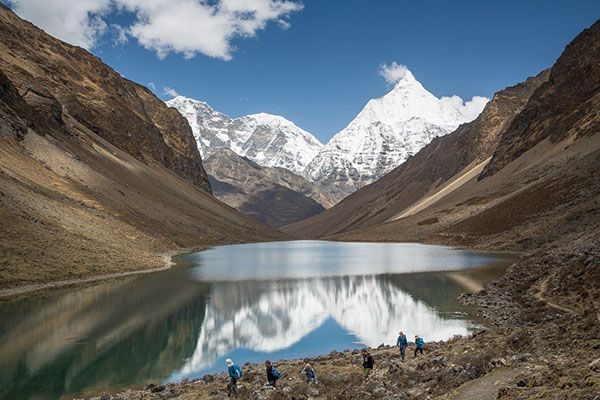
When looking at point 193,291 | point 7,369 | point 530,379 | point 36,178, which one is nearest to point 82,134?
point 36,178

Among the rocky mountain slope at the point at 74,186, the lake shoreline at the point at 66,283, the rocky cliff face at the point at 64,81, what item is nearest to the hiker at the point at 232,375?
the lake shoreline at the point at 66,283

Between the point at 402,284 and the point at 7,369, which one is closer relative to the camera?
the point at 7,369

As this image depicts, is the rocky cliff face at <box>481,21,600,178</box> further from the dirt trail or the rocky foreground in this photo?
the dirt trail

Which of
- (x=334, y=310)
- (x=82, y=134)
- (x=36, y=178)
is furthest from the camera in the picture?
(x=82, y=134)

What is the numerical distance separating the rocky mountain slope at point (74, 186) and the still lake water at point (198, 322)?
315 inches

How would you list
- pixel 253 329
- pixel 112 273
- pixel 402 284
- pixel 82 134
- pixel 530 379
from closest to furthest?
pixel 530 379
pixel 253 329
pixel 402 284
pixel 112 273
pixel 82 134

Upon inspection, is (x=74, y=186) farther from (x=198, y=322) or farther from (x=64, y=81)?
(x=64, y=81)

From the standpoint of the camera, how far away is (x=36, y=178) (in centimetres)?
9088

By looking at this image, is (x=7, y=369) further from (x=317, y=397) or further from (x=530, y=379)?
(x=530, y=379)

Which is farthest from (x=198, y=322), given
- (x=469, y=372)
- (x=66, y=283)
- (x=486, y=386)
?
(x=486, y=386)

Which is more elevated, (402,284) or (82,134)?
(82,134)

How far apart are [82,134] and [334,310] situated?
123 meters

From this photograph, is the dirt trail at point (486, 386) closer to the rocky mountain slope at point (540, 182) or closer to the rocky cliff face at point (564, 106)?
the rocky mountain slope at point (540, 182)

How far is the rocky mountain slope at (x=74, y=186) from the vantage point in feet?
209
